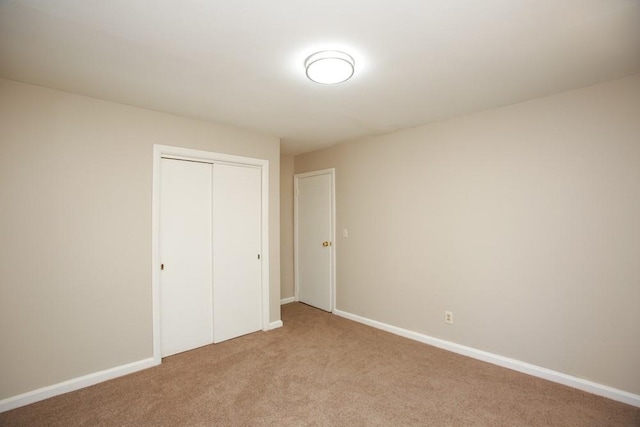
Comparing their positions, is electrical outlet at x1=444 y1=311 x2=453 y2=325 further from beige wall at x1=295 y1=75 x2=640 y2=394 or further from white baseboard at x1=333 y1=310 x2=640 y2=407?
white baseboard at x1=333 y1=310 x2=640 y2=407

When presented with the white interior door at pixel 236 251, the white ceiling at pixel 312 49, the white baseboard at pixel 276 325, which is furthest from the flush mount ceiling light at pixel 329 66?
the white baseboard at pixel 276 325

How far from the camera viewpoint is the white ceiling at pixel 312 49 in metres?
1.47

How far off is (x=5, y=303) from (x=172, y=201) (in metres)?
1.36

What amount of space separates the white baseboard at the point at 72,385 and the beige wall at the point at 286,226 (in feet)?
7.32

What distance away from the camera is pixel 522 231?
2602mm

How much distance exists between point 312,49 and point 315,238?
297cm

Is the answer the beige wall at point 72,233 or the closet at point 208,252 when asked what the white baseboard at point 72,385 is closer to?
the beige wall at point 72,233

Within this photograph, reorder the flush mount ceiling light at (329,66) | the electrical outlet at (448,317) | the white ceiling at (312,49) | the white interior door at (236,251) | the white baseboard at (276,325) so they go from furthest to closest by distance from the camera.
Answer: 1. the white baseboard at (276,325)
2. the white interior door at (236,251)
3. the electrical outlet at (448,317)
4. the flush mount ceiling light at (329,66)
5. the white ceiling at (312,49)

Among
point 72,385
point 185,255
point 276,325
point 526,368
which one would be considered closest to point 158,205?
point 185,255

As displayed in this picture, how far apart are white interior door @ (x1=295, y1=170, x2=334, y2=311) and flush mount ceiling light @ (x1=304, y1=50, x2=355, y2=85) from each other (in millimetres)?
2250

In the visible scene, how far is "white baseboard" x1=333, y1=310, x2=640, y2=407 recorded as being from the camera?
85.4 inches

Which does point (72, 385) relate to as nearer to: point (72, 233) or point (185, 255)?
point (72, 233)

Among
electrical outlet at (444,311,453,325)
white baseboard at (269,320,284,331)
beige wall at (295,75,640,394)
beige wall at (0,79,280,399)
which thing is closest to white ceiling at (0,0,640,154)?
beige wall at (0,79,280,399)

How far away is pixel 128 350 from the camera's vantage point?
8.64ft
